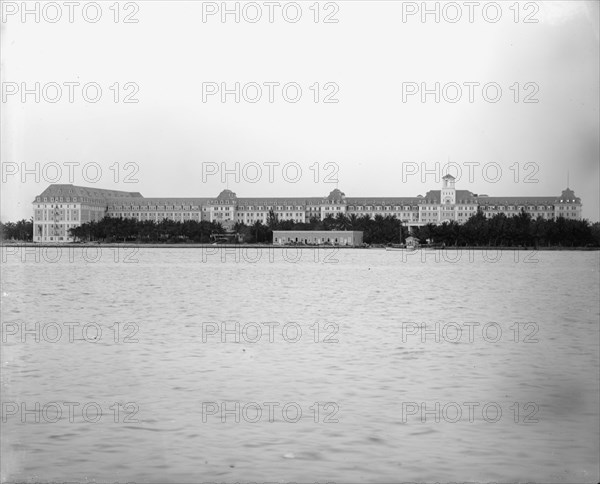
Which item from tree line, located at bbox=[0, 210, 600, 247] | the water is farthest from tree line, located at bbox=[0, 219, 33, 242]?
the water

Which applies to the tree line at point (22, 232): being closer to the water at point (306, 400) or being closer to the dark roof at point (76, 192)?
the dark roof at point (76, 192)

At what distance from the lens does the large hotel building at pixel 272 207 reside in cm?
10438

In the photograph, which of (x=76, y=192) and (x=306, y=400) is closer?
(x=306, y=400)

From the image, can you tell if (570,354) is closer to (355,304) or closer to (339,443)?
(339,443)

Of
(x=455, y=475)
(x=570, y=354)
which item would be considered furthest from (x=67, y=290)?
(x=455, y=475)

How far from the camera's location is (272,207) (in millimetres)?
112188

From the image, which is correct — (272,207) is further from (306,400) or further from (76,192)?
(306,400)

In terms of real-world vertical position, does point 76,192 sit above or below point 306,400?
above

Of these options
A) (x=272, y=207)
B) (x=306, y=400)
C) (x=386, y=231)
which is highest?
(x=272, y=207)

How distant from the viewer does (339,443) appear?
220 inches

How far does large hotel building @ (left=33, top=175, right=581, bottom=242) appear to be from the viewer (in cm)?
10438

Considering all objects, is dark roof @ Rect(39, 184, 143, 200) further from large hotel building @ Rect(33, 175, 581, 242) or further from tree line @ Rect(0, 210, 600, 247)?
tree line @ Rect(0, 210, 600, 247)

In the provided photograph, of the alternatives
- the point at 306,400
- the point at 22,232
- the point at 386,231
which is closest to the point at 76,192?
the point at 22,232

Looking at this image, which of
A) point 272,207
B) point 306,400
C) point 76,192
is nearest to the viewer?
point 306,400
